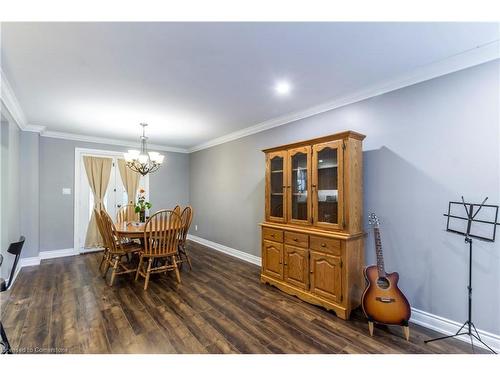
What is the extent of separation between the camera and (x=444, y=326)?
6.95 feet

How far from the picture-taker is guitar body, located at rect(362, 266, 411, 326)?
2.04 meters

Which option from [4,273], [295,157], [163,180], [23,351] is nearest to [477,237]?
[295,157]

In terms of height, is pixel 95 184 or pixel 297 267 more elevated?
pixel 95 184

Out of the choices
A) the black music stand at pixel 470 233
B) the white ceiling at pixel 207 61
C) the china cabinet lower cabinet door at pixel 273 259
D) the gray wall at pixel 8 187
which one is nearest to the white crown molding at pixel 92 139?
the gray wall at pixel 8 187

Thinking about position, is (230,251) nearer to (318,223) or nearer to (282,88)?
(318,223)

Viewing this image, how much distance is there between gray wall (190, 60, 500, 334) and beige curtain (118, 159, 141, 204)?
4.38 metres

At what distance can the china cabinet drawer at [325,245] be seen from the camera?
2430 mm

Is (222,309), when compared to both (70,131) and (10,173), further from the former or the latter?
(70,131)

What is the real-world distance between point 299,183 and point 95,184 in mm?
4365

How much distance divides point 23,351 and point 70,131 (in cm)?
397

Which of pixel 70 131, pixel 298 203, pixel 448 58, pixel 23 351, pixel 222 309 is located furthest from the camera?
pixel 70 131

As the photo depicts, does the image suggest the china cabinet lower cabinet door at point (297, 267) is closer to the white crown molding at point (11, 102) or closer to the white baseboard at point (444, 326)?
the white baseboard at point (444, 326)

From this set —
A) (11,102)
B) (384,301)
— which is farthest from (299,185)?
(11,102)
